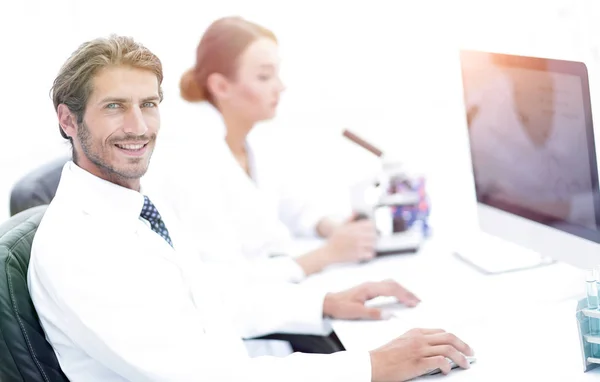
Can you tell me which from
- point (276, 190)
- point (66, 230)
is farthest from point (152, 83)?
point (276, 190)

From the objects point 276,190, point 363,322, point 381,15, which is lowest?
point 363,322

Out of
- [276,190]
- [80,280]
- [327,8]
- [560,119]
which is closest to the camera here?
[80,280]

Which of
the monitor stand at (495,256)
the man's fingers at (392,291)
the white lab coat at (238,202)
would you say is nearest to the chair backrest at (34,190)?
the white lab coat at (238,202)

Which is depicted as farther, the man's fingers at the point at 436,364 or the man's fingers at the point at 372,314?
the man's fingers at the point at 372,314

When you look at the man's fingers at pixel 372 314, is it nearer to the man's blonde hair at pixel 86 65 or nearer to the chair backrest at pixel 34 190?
the man's blonde hair at pixel 86 65

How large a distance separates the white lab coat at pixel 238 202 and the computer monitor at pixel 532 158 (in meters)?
0.52

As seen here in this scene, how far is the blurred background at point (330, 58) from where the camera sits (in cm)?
316

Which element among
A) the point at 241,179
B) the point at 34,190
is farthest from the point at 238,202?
the point at 34,190

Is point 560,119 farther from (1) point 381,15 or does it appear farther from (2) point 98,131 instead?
(1) point 381,15

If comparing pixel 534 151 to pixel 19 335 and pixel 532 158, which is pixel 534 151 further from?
pixel 19 335

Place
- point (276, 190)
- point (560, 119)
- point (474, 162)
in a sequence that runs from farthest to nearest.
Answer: point (276, 190)
point (474, 162)
point (560, 119)

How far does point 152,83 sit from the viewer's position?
153 cm

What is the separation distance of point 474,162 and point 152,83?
0.85 meters

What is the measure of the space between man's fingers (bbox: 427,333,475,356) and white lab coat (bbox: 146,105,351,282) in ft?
2.31
